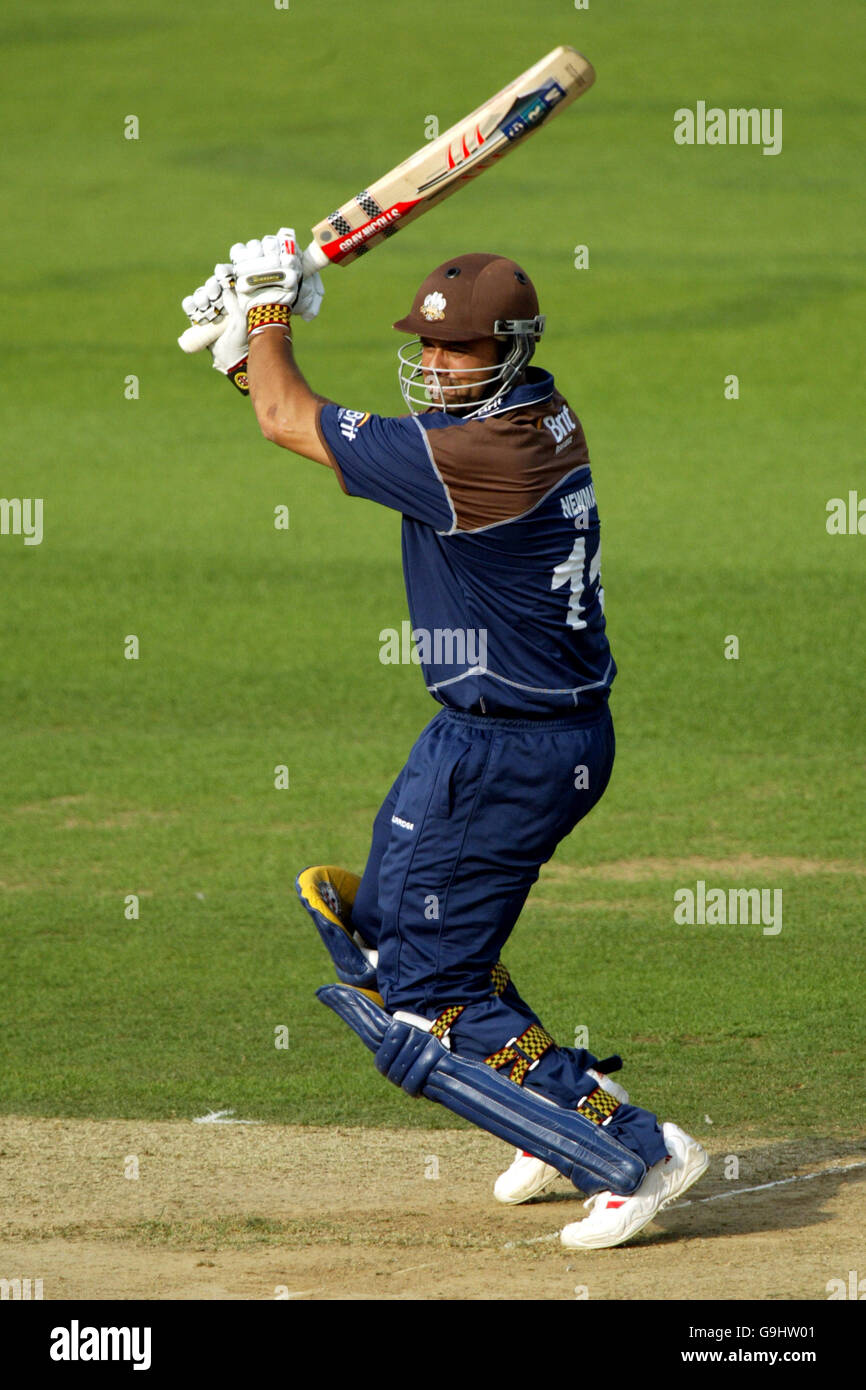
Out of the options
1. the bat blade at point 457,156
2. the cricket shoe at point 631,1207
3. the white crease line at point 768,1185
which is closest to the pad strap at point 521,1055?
the cricket shoe at point 631,1207

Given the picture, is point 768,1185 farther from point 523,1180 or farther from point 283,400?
point 283,400

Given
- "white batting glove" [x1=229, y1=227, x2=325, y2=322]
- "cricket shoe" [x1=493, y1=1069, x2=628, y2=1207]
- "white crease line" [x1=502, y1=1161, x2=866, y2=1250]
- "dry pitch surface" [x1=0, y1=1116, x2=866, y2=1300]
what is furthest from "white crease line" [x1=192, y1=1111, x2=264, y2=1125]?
"white batting glove" [x1=229, y1=227, x2=325, y2=322]

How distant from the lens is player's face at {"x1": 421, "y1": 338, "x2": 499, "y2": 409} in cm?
537

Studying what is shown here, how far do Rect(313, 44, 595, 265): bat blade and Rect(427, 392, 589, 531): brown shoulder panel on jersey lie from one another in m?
0.91

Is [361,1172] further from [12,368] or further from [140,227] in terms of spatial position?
[140,227]

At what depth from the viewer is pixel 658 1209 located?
216 inches

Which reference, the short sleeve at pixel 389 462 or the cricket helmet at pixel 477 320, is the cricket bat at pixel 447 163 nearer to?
the cricket helmet at pixel 477 320

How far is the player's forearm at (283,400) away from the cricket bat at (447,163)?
0.26 metres

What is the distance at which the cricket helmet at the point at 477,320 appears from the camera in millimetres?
5316

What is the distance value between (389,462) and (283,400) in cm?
36

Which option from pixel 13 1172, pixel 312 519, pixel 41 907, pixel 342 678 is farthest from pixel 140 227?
pixel 13 1172

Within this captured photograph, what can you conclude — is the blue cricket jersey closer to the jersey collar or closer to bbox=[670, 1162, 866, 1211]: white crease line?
the jersey collar

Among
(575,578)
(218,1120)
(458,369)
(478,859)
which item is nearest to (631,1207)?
(478,859)

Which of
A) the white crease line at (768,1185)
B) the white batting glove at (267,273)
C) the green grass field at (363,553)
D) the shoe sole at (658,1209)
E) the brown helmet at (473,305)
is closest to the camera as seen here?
the brown helmet at (473,305)
